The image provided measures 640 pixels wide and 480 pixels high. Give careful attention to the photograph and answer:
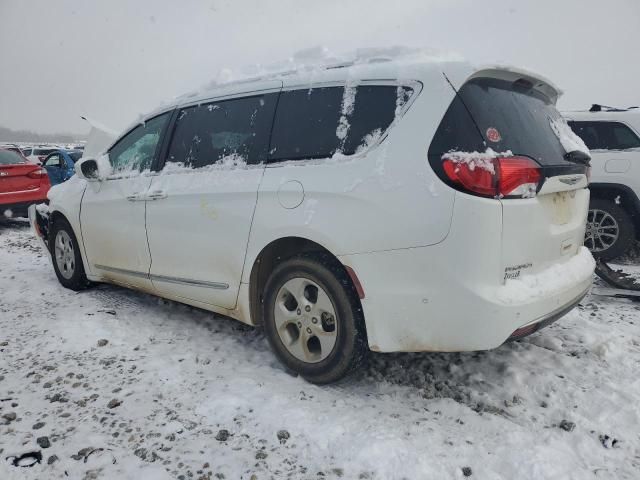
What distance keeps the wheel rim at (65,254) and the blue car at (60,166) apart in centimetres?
804

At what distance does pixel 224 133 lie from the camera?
321 centimetres

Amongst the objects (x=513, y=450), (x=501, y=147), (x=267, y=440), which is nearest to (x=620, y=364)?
(x=513, y=450)

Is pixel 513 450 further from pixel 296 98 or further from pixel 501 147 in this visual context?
pixel 296 98

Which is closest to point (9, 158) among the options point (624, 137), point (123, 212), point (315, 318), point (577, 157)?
point (123, 212)

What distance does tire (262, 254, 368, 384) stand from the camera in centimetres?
252

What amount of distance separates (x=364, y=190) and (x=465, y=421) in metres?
1.31

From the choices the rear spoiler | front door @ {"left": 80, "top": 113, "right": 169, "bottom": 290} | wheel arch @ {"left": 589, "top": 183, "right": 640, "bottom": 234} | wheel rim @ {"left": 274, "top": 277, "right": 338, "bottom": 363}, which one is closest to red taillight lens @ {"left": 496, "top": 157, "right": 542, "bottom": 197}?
the rear spoiler

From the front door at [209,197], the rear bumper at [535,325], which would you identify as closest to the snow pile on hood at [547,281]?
the rear bumper at [535,325]

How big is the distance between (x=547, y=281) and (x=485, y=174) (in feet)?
2.38

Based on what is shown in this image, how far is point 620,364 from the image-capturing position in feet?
9.50

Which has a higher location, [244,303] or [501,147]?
[501,147]

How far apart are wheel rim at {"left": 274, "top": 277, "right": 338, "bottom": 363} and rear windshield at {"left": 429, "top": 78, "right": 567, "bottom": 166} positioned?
1.07 m

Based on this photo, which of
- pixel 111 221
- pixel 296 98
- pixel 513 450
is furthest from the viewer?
pixel 111 221

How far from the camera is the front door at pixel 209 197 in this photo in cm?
293
